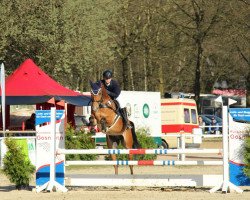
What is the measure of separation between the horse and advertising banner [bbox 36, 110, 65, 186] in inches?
45.2

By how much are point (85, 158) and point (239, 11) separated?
25404 mm

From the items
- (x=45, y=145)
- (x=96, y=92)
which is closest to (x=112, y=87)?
(x=96, y=92)

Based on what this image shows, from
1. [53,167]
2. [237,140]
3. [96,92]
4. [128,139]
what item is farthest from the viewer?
[128,139]

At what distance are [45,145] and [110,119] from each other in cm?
200

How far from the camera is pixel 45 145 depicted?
53.3 ft

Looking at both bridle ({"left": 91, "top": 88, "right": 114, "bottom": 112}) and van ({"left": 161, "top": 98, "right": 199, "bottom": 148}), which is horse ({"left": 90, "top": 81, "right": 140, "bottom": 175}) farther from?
van ({"left": 161, "top": 98, "right": 199, "bottom": 148})

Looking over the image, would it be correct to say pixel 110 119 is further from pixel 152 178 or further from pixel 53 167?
pixel 53 167

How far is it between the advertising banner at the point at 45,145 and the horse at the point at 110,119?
115 cm

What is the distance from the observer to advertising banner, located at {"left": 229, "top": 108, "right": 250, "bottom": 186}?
1567 cm

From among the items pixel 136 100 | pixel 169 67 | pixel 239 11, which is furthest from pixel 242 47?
pixel 136 100

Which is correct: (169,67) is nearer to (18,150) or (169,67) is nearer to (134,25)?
(134,25)

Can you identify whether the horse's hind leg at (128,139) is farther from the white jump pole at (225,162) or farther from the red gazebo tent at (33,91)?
the red gazebo tent at (33,91)

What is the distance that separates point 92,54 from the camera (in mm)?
50406

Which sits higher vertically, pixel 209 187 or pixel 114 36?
pixel 114 36
